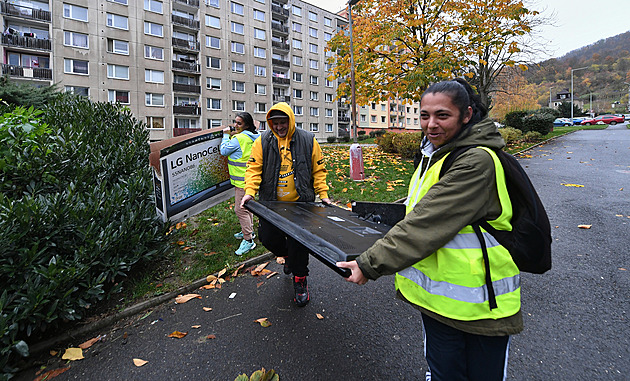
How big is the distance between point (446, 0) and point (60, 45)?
33.6 m

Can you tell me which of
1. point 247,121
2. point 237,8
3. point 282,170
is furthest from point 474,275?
point 237,8

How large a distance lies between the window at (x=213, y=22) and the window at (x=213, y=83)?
6.36 m

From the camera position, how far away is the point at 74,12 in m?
28.9

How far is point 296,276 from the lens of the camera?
10.1 feet

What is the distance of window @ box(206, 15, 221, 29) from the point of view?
36375 millimetres

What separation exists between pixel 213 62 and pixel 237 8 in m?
8.08

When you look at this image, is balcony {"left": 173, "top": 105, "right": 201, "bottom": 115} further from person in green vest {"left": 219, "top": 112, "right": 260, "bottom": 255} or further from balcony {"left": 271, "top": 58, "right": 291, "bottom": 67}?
person in green vest {"left": 219, "top": 112, "right": 260, "bottom": 255}

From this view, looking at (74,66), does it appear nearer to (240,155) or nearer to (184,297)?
(240,155)

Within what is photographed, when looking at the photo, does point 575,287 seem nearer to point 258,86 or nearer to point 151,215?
point 151,215

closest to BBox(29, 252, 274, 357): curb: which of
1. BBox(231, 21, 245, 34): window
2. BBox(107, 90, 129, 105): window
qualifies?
BBox(107, 90, 129, 105): window

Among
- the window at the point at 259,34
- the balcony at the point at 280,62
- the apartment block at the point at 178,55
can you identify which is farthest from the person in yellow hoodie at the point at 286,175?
the balcony at the point at 280,62

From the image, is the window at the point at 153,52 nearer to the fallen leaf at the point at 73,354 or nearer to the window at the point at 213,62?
Answer: the window at the point at 213,62

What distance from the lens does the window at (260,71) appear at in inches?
1592

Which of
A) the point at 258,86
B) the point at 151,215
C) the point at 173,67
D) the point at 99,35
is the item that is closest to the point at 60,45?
the point at 99,35
